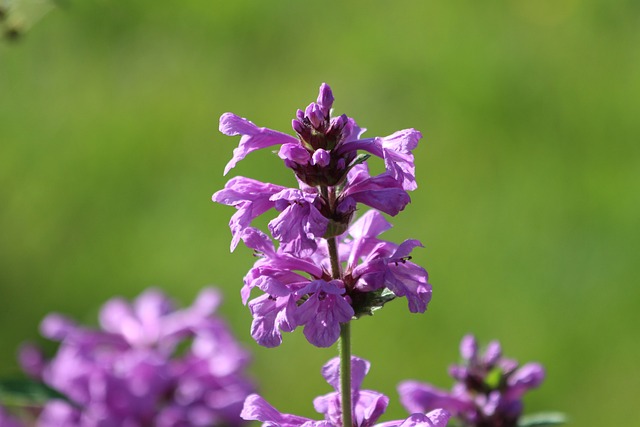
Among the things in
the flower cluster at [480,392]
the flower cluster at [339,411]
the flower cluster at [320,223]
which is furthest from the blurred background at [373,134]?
the flower cluster at [320,223]

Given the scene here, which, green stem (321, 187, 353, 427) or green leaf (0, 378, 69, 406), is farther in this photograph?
green leaf (0, 378, 69, 406)

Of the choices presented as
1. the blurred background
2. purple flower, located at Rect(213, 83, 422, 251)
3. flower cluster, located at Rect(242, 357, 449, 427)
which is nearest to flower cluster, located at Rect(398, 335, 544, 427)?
flower cluster, located at Rect(242, 357, 449, 427)

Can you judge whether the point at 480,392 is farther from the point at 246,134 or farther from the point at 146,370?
the point at 146,370

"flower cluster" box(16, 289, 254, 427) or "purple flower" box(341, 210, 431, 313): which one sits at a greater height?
"flower cluster" box(16, 289, 254, 427)

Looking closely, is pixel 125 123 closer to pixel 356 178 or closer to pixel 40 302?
pixel 40 302

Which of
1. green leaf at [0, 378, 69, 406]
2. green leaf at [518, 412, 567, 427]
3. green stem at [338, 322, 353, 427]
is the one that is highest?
green leaf at [0, 378, 69, 406]

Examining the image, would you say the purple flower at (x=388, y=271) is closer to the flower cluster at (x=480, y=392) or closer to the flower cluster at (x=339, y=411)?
the flower cluster at (x=339, y=411)

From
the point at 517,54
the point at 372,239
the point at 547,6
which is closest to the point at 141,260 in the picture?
the point at 517,54

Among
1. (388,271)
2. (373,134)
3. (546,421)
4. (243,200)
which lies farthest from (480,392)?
(373,134)

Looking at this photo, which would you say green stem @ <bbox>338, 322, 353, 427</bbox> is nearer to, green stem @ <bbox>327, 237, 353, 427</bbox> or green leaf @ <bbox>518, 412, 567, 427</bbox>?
green stem @ <bbox>327, 237, 353, 427</bbox>
